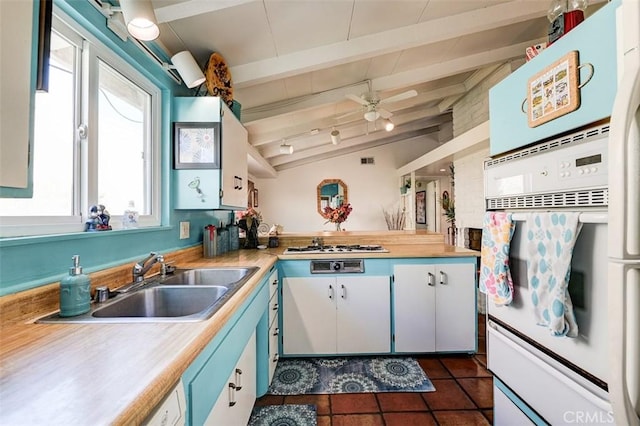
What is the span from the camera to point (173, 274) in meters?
1.56

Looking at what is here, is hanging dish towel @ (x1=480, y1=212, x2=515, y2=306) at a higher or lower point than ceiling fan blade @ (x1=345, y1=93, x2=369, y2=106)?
lower

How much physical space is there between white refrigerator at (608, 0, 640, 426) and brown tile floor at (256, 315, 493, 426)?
126 centimetres

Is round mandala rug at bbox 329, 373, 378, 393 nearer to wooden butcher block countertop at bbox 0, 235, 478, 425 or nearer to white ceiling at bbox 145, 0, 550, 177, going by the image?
wooden butcher block countertop at bbox 0, 235, 478, 425

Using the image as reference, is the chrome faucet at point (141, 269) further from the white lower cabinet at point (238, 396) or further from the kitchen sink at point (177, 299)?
the white lower cabinet at point (238, 396)

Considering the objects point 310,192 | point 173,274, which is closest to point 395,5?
point 173,274

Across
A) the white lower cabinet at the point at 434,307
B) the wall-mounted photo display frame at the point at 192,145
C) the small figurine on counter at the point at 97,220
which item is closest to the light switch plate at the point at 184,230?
the wall-mounted photo display frame at the point at 192,145

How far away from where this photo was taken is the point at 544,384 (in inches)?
40.3

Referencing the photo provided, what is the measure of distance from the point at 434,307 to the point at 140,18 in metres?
2.46

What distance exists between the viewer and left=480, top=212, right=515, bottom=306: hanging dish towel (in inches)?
45.8

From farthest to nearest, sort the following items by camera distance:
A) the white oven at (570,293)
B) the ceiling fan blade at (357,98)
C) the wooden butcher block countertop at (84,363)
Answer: the ceiling fan blade at (357,98)
the white oven at (570,293)
the wooden butcher block countertop at (84,363)

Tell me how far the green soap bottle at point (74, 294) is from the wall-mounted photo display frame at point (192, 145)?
39.4 inches

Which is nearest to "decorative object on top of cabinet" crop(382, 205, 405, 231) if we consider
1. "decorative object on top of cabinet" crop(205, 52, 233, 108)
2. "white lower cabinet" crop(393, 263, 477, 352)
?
"white lower cabinet" crop(393, 263, 477, 352)

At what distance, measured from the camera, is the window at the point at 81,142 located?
1.03 m

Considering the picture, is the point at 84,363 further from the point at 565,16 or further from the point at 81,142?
the point at 565,16
